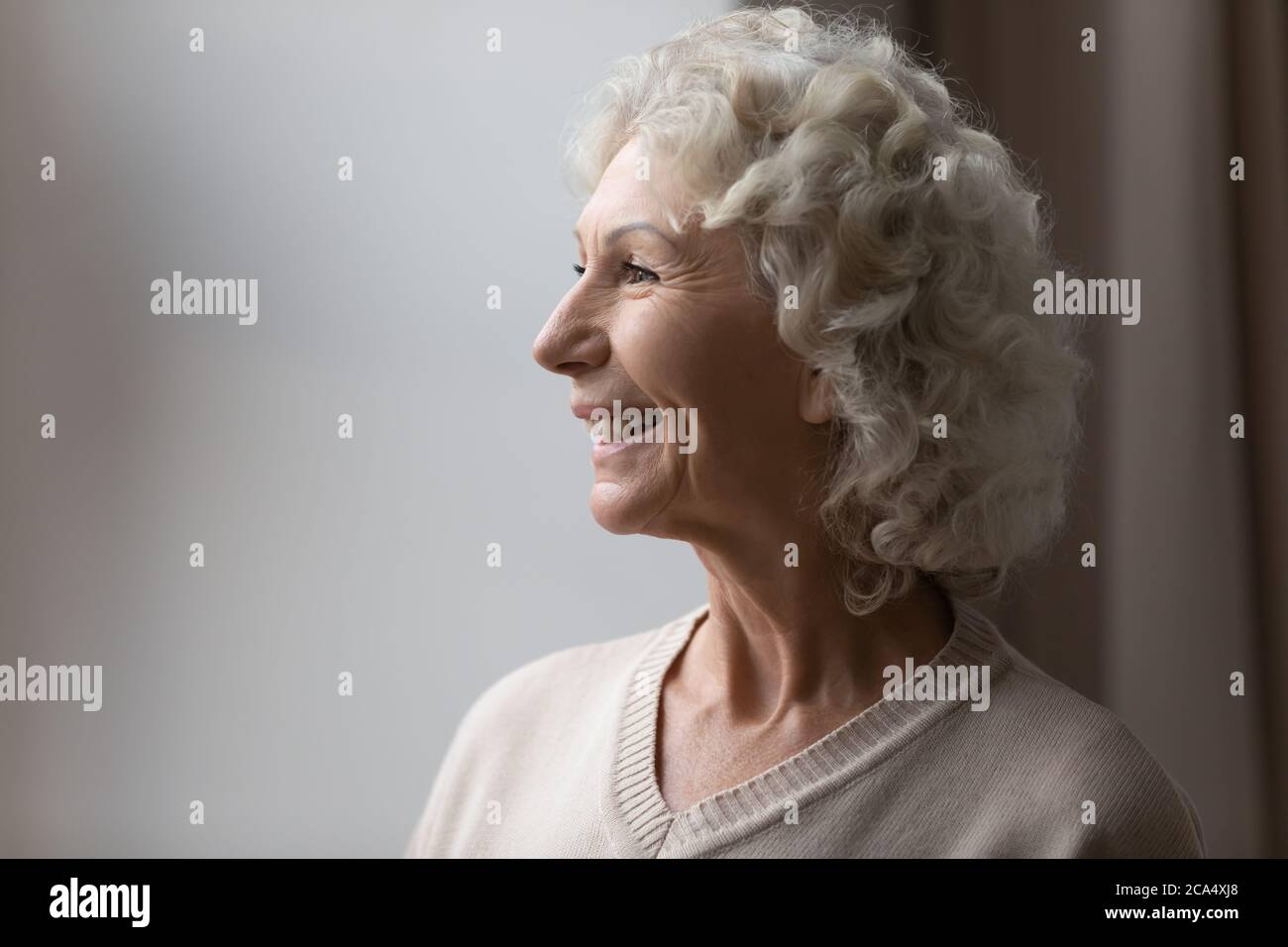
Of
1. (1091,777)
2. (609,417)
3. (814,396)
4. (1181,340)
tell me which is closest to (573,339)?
(609,417)

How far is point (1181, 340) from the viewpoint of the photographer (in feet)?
4.54

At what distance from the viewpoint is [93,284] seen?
1401 millimetres

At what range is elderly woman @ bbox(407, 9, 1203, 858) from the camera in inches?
37.2

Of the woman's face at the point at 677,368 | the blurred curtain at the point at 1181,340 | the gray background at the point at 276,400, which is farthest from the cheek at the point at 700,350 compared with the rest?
the blurred curtain at the point at 1181,340

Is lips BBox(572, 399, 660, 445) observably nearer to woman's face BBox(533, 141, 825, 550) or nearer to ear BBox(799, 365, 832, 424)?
woman's face BBox(533, 141, 825, 550)

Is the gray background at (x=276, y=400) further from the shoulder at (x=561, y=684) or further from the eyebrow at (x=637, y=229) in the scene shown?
the eyebrow at (x=637, y=229)

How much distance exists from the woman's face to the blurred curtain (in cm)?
63

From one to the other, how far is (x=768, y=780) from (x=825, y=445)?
0.32 metres

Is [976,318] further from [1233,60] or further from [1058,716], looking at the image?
[1233,60]

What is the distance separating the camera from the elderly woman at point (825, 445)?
944mm

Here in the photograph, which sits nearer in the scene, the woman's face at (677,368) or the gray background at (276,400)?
the woman's face at (677,368)

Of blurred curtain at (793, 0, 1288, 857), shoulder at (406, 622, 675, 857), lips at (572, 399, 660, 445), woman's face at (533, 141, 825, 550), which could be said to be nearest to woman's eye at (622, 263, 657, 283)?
woman's face at (533, 141, 825, 550)

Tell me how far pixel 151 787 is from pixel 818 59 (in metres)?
1.21

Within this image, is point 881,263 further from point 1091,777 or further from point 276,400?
point 276,400
